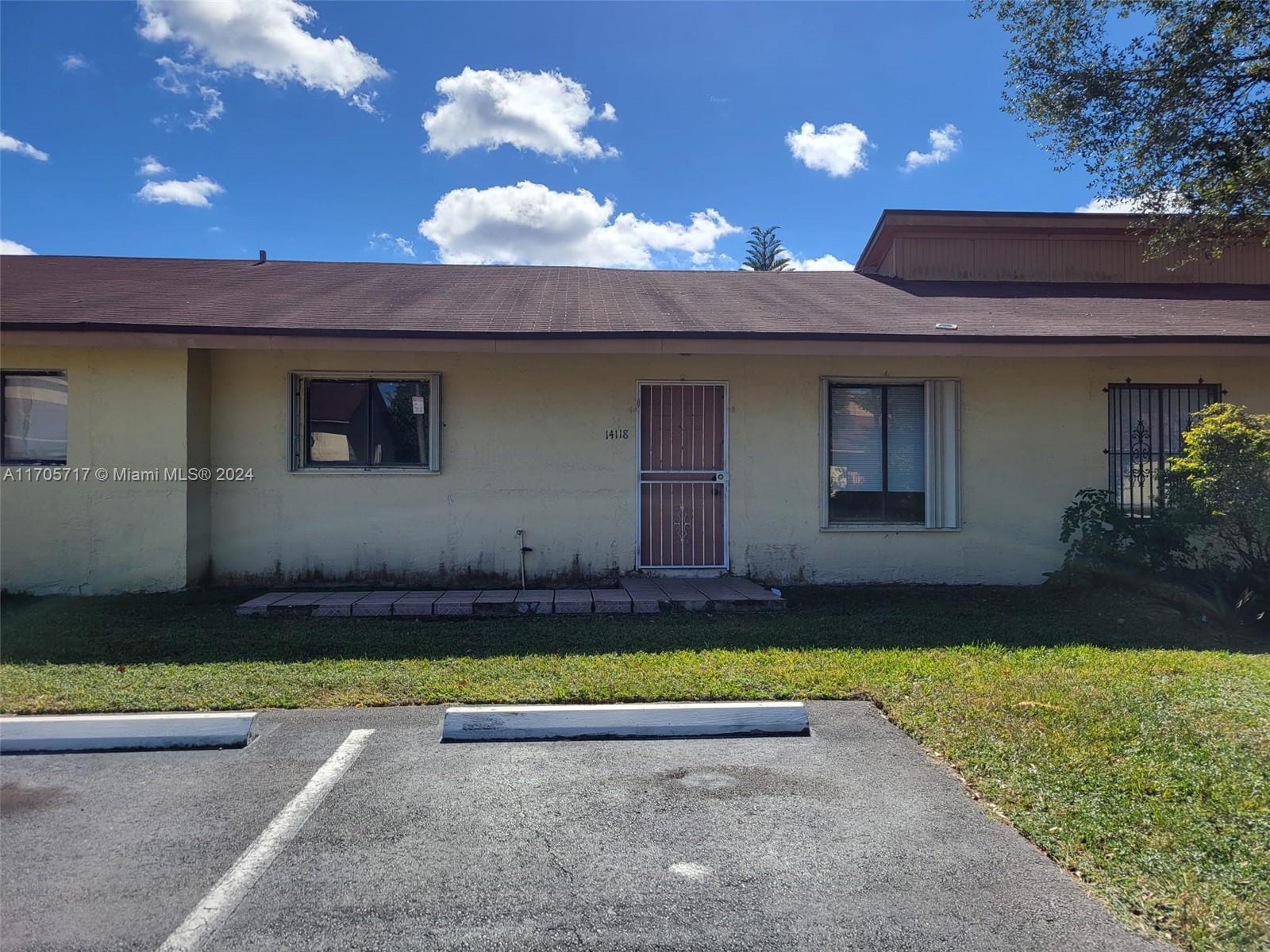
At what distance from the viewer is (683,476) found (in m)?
9.02

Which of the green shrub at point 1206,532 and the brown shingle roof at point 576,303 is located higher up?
the brown shingle roof at point 576,303

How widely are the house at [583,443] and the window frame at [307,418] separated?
30 mm

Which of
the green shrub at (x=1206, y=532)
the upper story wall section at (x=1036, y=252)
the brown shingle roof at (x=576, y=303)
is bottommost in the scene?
the green shrub at (x=1206, y=532)

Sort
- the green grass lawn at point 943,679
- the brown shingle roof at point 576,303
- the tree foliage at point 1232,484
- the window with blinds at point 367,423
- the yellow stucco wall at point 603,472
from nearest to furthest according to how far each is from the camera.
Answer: the green grass lawn at point 943,679
the tree foliage at point 1232,484
the brown shingle roof at point 576,303
the yellow stucco wall at point 603,472
the window with blinds at point 367,423

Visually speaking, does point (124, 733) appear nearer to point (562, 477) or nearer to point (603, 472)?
point (562, 477)

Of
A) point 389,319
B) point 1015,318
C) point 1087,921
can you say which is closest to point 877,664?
point 1087,921

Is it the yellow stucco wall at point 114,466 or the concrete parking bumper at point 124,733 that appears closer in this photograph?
the concrete parking bumper at point 124,733

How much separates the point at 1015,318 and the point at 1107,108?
90.3 inches

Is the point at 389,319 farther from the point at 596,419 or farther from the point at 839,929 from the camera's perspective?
the point at 839,929

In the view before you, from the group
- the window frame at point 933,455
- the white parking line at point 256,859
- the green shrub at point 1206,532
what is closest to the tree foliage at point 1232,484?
the green shrub at point 1206,532

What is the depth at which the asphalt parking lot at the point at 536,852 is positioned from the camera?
8.97 ft

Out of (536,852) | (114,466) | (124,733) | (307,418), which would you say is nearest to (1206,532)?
(536,852)

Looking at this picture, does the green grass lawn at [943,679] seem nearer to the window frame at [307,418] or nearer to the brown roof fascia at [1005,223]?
the window frame at [307,418]

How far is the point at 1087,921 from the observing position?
2781 mm
